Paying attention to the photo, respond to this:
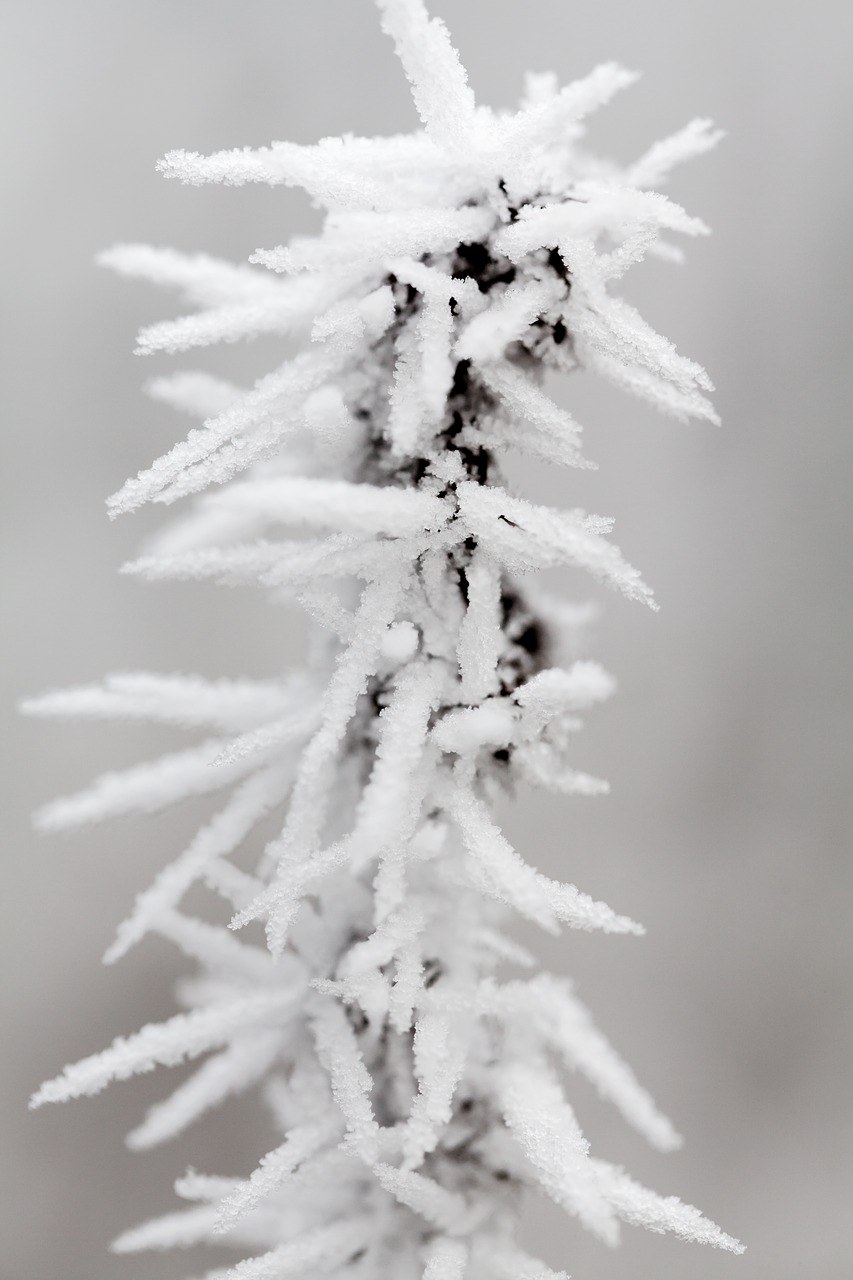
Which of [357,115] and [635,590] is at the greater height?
[357,115]

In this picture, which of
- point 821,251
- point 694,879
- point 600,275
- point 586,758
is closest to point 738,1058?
point 694,879

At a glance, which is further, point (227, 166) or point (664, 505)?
point (664, 505)

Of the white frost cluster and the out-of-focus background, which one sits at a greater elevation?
the out-of-focus background

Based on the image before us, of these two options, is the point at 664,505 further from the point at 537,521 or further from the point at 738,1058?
the point at 537,521

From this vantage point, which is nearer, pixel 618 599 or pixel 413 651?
pixel 413 651

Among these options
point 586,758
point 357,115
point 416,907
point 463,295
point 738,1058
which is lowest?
point 416,907

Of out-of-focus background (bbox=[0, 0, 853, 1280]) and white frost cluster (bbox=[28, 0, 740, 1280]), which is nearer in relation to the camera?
white frost cluster (bbox=[28, 0, 740, 1280])
